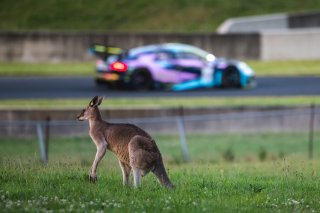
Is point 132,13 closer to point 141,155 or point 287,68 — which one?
point 287,68

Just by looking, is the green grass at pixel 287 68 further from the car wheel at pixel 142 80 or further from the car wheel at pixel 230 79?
the car wheel at pixel 142 80

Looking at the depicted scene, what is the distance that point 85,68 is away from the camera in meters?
36.8

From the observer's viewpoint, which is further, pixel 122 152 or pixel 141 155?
pixel 122 152

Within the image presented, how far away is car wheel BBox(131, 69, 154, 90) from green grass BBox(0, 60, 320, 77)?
14.3ft

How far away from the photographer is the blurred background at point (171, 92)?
80.1 ft

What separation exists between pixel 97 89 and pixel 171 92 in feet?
7.69

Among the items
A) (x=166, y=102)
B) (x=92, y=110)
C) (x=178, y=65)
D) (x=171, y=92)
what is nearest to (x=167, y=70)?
(x=178, y=65)

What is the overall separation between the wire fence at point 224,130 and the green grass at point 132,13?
61.7 ft

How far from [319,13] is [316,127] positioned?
17.4 m

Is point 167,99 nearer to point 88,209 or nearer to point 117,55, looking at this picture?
point 117,55

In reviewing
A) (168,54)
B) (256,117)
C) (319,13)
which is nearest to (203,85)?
(168,54)

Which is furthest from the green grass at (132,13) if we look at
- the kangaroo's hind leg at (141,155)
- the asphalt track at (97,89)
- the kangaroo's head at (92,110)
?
the kangaroo's hind leg at (141,155)

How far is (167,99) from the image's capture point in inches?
1141

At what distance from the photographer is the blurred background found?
24.4 m
